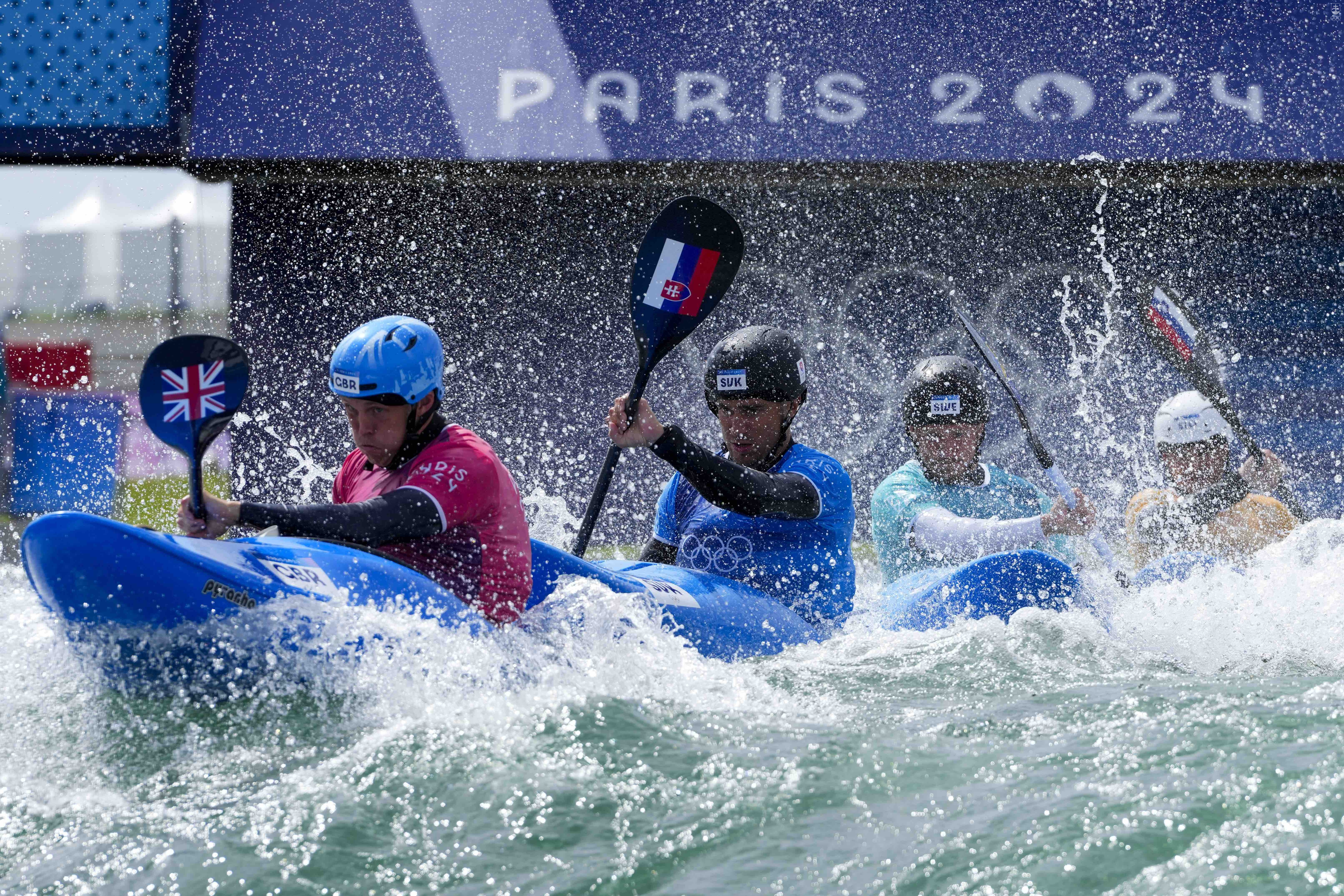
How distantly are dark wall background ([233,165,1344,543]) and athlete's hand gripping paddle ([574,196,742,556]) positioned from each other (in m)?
4.24

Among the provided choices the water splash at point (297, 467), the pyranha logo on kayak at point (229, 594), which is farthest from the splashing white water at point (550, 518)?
the pyranha logo on kayak at point (229, 594)

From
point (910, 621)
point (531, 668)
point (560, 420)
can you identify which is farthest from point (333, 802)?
point (560, 420)

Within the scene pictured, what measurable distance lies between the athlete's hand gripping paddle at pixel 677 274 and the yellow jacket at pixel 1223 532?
2.08 metres

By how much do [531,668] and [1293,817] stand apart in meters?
1.74

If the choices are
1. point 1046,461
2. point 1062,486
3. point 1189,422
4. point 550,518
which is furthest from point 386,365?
point 550,518

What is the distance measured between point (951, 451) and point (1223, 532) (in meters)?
1.21

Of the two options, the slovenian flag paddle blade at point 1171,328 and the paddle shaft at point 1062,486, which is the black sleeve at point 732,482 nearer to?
the paddle shaft at point 1062,486

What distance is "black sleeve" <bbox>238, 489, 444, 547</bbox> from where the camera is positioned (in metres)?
3.33

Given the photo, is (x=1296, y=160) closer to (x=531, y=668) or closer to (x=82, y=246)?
(x=531, y=668)

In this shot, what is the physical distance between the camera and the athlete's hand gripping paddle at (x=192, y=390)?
3404 mm

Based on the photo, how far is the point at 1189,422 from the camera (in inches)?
224

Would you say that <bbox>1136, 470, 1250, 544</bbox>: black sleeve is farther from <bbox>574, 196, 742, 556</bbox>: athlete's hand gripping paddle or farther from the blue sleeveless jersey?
<bbox>574, 196, 742, 556</bbox>: athlete's hand gripping paddle

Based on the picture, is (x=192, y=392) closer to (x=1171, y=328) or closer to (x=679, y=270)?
(x=679, y=270)

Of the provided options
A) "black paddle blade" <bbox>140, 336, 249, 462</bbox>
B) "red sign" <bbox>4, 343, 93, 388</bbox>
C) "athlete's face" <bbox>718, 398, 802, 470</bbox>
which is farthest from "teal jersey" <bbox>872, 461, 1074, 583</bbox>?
"red sign" <bbox>4, 343, 93, 388</bbox>
